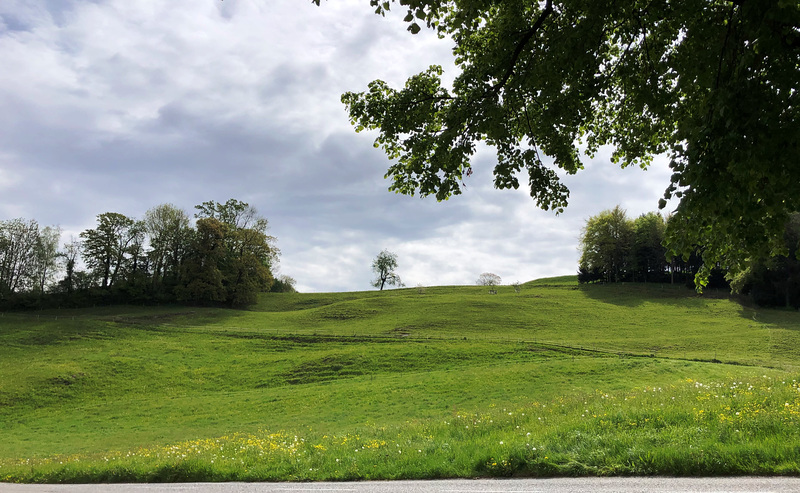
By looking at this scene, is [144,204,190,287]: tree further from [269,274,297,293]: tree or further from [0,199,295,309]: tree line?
[269,274,297,293]: tree

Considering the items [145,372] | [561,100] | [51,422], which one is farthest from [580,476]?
[145,372]

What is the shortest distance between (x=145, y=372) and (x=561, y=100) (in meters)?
42.2

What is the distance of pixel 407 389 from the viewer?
93.7 feet

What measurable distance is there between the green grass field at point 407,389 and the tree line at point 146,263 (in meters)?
5.33

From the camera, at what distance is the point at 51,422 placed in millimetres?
28250

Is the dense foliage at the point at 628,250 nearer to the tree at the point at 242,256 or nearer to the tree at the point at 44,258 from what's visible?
the tree at the point at 242,256

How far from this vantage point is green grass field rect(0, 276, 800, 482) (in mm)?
8445

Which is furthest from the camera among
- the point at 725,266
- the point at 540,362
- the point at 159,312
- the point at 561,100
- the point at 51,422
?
the point at 159,312

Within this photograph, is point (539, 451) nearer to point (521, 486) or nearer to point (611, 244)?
point (521, 486)

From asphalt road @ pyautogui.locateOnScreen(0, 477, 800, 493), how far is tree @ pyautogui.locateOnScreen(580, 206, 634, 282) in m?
93.6

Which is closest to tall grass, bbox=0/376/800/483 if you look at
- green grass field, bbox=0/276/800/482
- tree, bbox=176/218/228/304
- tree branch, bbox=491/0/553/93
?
green grass field, bbox=0/276/800/482

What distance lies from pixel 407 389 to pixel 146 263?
71.3m

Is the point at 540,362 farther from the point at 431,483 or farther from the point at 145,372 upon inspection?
the point at 145,372

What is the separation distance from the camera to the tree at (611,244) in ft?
305
